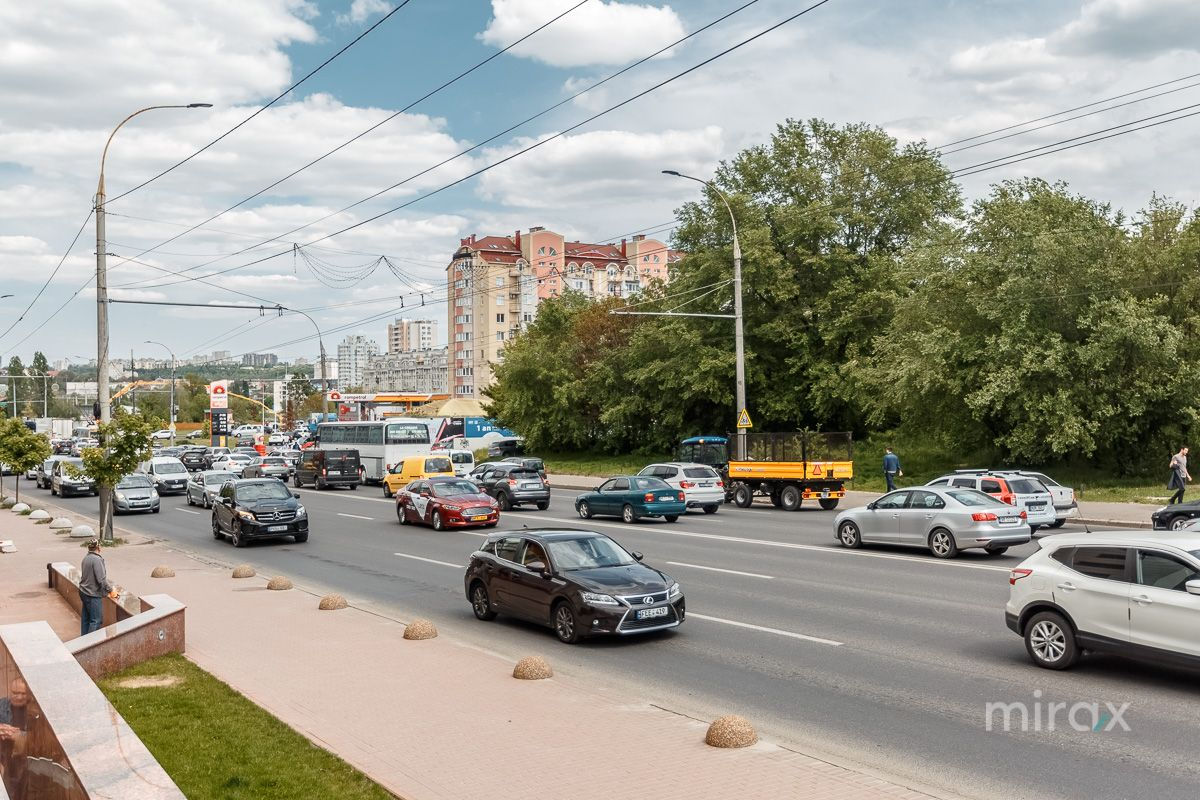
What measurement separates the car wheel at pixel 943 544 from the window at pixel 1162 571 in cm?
955

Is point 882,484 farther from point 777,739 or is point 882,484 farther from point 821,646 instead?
point 777,739

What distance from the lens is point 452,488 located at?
94.1 ft

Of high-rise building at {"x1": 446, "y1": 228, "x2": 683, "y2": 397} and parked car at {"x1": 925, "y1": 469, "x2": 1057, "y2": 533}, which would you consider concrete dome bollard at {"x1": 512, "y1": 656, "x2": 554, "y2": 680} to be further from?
high-rise building at {"x1": 446, "y1": 228, "x2": 683, "y2": 397}

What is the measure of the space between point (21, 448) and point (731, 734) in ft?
129

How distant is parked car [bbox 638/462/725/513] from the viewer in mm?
30688

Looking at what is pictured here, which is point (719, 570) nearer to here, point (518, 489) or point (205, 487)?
point (518, 489)

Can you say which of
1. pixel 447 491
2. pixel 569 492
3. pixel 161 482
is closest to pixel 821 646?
pixel 447 491

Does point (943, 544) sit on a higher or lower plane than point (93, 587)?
lower

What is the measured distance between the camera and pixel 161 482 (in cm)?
4738

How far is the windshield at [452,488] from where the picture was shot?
2822cm

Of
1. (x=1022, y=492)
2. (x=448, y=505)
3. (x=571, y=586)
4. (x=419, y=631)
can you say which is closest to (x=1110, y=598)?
(x=571, y=586)

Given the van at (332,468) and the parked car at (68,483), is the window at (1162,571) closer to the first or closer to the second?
the van at (332,468)

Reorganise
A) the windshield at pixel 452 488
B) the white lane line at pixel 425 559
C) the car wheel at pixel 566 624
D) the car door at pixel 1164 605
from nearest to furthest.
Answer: the car door at pixel 1164 605, the car wheel at pixel 566 624, the white lane line at pixel 425 559, the windshield at pixel 452 488

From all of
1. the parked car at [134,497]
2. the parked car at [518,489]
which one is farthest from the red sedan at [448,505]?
the parked car at [134,497]
